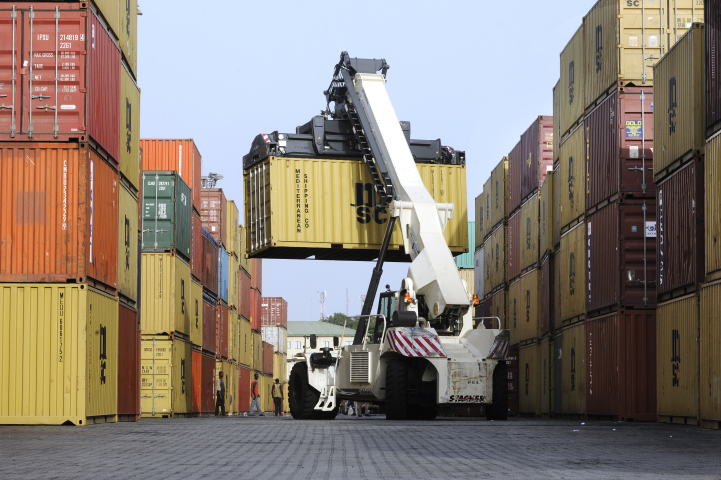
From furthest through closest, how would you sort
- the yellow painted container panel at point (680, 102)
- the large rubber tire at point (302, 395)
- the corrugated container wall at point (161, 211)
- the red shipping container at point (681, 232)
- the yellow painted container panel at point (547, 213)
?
the corrugated container wall at point (161, 211), the yellow painted container panel at point (547, 213), the large rubber tire at point (302, 395), the yellow painted container panel at point (680, 102), the red shipping container at point (681, 232)

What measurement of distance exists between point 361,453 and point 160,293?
55.3 feet

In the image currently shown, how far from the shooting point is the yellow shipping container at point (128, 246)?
18.2 metres

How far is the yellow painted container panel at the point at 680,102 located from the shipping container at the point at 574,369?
4785mm

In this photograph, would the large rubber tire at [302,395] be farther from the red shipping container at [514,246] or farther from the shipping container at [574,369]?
the red shipping container at [514,246]

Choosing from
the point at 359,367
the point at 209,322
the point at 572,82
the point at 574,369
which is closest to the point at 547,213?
the point at 572,82

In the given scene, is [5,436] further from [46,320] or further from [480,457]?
[480,457]

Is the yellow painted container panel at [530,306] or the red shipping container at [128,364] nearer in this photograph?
the red shipping container at [128,364]

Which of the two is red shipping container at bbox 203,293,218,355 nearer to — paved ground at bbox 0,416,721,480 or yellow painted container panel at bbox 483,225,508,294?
yellow painted container panel at bbox 483,225,508,294

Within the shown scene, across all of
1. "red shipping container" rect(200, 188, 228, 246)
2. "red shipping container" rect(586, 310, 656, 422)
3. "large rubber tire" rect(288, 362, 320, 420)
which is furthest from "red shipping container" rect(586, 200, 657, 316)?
"red shipping container" rect(200, 188, 228, 246)

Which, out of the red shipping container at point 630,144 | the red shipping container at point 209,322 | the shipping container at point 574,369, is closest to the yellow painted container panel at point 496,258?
the shipping container at point 574,369

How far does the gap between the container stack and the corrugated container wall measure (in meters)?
9.04

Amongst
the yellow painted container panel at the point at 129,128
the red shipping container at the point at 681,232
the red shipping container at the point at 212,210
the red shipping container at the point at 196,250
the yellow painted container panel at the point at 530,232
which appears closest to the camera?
the red shipping container at the point at 681,232

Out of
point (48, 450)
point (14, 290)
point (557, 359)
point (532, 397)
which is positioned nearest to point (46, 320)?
point (14, 290)

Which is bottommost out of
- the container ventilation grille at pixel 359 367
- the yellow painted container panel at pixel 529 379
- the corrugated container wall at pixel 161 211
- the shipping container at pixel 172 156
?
the yellow painted container panel at pixel 529 379
